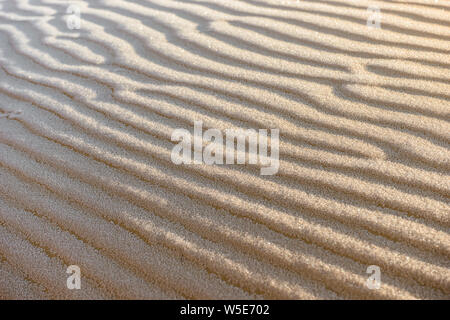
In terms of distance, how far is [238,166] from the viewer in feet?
5.28

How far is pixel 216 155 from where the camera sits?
167 cm

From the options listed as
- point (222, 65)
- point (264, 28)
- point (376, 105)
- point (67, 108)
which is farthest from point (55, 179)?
point (264, 28)

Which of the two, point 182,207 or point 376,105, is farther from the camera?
point 376,105

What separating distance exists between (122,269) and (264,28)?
68.9 inches

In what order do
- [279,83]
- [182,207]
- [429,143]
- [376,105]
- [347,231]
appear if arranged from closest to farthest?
[347,231]
[182,207]
[429,143]
[376,105]
[279,83]

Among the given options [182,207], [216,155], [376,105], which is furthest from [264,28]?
[182,207]

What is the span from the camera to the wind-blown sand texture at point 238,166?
1.26 metres

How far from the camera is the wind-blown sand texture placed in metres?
1.26
